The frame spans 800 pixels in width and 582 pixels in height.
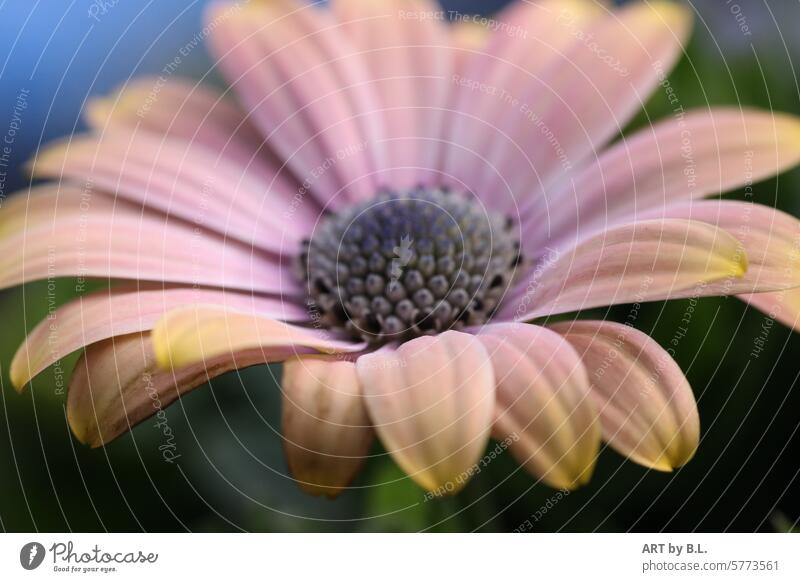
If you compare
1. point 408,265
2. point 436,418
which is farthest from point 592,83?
point 436,418

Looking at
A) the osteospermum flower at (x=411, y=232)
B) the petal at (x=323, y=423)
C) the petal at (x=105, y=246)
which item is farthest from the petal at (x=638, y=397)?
the petal at (x=105, y=246)

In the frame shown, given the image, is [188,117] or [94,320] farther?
[188,117]

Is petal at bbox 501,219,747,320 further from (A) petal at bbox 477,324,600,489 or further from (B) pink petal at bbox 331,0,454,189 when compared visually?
(B) pink petal at bbox 331,0,454,189

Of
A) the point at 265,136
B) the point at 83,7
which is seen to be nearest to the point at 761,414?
the point at 265,136

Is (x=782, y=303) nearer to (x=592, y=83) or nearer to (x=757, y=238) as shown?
(x=757, y=238)

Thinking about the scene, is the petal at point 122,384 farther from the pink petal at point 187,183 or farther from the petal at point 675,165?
the petal at point 675,165

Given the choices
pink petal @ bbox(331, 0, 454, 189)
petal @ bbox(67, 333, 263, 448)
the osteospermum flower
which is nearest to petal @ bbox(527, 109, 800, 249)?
the osteospermum flower
